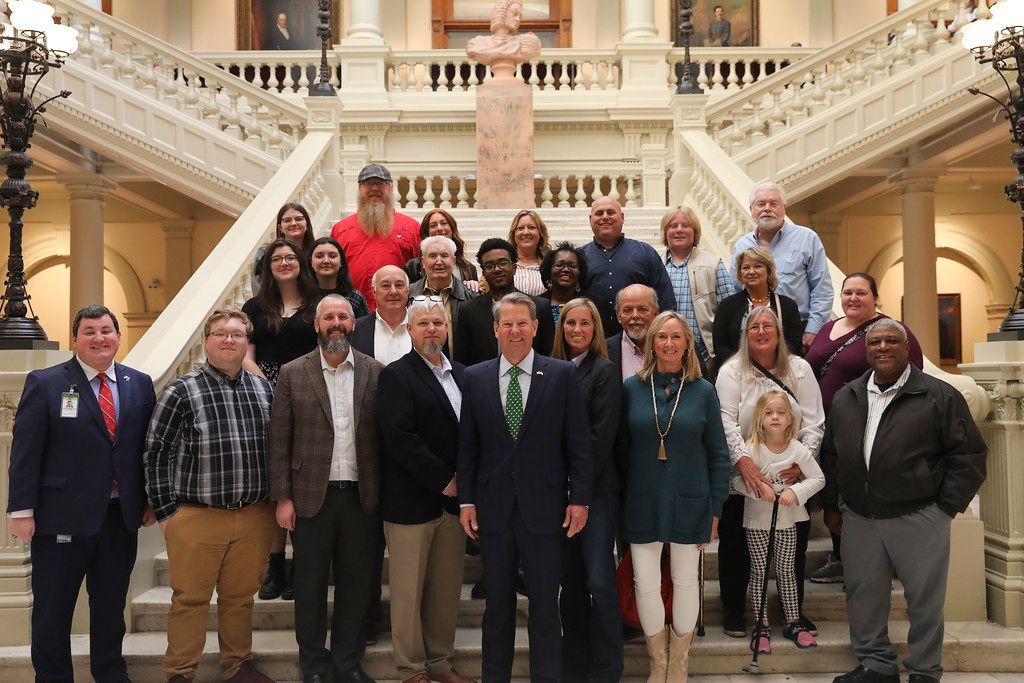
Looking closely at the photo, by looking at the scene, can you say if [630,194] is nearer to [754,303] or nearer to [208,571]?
[754,303]

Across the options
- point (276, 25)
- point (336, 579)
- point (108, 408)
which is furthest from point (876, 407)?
point (276, 25)

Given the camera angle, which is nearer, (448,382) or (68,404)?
(68,404)

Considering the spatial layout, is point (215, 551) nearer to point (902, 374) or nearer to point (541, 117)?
point (902, 374)

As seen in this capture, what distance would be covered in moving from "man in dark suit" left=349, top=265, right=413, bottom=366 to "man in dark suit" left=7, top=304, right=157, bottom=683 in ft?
3.60

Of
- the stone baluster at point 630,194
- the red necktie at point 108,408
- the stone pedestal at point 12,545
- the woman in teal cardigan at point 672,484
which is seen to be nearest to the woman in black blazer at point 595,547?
the woman in teal cardigan at point 672,484

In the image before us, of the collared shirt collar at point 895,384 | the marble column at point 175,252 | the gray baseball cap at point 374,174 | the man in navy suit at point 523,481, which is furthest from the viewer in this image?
the marble column at point 175,252

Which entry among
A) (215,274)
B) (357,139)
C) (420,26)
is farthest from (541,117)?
(215,274)

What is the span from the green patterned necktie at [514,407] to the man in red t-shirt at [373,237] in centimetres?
208

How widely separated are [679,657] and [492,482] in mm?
1194

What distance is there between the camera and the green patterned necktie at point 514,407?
14.0 feet

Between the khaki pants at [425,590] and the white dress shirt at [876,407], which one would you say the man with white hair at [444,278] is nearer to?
the khaki pants at [425,590]

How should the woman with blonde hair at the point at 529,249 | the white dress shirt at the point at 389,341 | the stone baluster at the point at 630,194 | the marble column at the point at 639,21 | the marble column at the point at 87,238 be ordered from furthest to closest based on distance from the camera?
1. the marble column at the point at 639,21
2. the marble column at the point at 87,238
3. the stone baluster at the point at 630,194
4. the woman with blonde hair at the point at 529,249
5. the white dress shirt at the point at 389,341

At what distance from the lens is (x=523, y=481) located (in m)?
4.20

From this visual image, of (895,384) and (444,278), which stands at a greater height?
(444,278)
